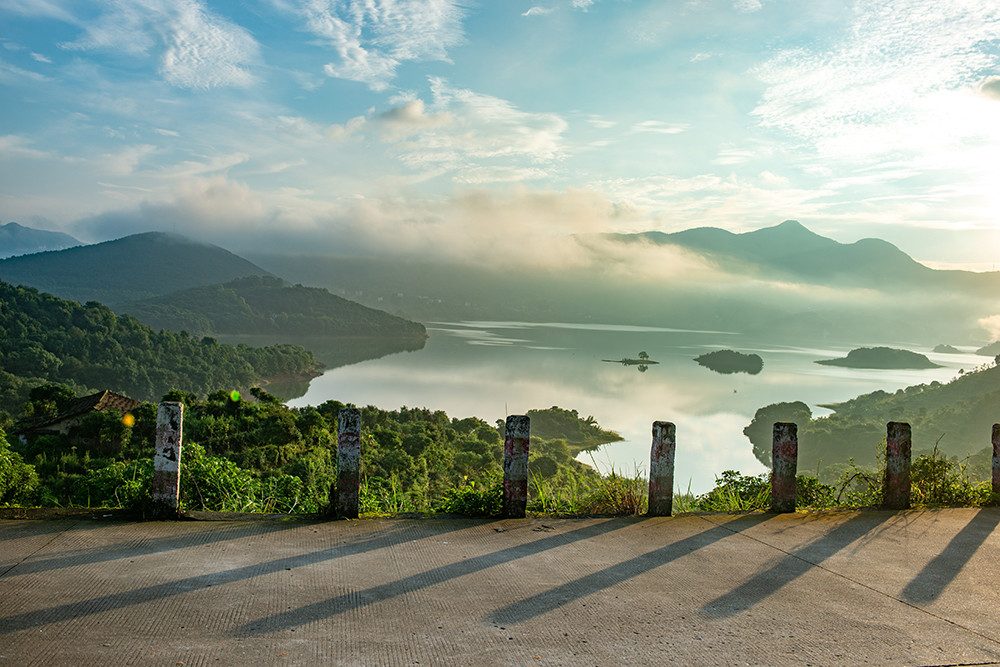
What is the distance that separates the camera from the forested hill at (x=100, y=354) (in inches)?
2805

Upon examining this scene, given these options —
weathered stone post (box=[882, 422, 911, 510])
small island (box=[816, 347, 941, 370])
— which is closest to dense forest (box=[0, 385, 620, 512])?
weathered stone post (box=[882, 422, 911, 510])

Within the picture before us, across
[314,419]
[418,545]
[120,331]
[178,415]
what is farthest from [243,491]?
[120,331]

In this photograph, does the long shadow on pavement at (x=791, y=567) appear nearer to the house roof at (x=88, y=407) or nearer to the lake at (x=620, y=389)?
the house roof at (x=88, y=407)

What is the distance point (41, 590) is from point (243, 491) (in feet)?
10.2

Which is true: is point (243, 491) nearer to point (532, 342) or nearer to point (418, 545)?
point (418, 545)

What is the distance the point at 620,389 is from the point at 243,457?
83.2 metres

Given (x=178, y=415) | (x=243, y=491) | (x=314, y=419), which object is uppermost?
(x=178, y=415)

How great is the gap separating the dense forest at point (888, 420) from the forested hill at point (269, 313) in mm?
114770

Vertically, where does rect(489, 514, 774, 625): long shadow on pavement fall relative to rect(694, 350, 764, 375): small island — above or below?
above

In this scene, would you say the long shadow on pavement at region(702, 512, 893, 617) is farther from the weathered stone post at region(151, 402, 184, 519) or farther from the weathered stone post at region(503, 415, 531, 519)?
the weathered stone post at region(151, 402, 184, 519)

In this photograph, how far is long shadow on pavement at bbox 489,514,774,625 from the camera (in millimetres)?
3750

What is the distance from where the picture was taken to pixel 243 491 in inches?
271

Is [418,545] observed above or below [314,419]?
above

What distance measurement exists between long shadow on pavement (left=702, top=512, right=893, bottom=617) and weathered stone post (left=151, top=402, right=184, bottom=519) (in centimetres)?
403
